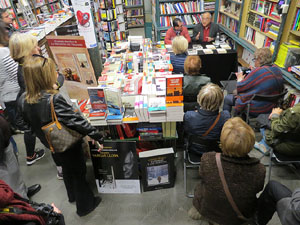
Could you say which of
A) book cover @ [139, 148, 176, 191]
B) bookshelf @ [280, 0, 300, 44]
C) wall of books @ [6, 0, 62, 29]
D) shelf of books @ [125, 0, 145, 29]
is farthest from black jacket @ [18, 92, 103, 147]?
shelf of books @ [125, 0, 145, 29]

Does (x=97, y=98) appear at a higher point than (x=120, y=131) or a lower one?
higher

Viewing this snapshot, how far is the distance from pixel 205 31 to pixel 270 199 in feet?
14.4

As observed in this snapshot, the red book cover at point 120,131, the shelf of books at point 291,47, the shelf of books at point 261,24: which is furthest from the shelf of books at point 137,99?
the shelf of books at point 261,24

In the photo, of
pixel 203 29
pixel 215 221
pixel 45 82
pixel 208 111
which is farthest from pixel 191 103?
pixel 203 29

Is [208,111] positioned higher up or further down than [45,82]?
further down

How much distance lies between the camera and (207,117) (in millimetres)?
2166

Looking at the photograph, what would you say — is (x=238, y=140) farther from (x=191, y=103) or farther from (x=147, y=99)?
(x=191, y=103)

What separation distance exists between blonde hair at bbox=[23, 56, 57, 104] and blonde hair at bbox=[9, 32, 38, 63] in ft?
2.68

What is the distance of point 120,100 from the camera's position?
2.26 m

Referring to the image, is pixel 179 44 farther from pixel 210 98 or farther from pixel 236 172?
pixel 236 172

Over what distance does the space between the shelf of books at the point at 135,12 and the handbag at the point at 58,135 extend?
350 inches

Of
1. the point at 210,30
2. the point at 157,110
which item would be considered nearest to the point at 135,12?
the point at 210,30

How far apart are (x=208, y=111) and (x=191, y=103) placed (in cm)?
85

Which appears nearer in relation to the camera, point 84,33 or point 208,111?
point 208,111
